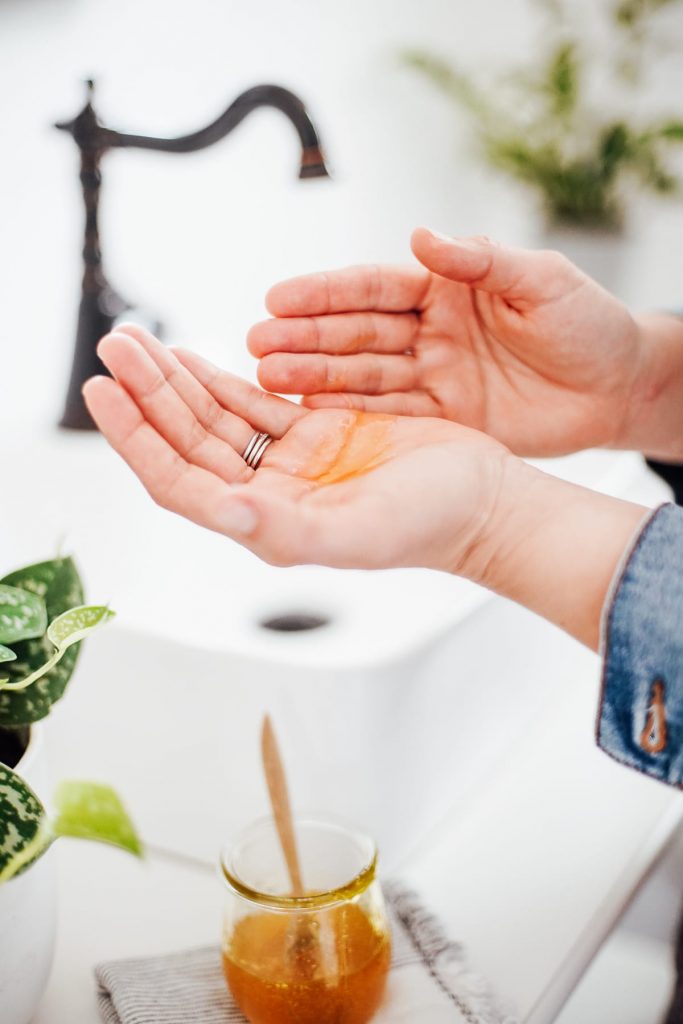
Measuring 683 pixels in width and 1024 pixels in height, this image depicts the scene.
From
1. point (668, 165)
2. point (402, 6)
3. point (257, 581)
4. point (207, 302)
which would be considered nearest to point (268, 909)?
point (257, 581)

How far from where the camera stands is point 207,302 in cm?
102

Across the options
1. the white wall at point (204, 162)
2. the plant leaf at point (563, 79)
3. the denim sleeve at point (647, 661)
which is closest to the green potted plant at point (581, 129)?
the plant leaf at point (563, 79)

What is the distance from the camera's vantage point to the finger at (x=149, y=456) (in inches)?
17.6

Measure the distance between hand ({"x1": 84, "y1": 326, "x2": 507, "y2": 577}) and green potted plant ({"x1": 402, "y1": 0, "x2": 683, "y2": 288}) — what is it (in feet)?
3.45

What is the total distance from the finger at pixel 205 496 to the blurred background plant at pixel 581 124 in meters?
1.14

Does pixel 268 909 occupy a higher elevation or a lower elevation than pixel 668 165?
lower

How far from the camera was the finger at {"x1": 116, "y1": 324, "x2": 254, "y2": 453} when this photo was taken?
0.48 m

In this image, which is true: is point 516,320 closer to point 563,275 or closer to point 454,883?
point 563,275

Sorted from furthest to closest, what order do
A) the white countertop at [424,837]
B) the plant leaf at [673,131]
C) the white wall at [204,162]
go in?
the plant leaf at [673,131]
the white wall at [204,162]
the white countertop at [424,837]

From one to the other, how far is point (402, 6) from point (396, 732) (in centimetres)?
101

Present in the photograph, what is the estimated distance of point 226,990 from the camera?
473 millimetres

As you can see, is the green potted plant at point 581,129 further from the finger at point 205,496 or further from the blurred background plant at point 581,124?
the finger at point 205,496

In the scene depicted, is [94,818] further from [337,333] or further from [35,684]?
[337,333]

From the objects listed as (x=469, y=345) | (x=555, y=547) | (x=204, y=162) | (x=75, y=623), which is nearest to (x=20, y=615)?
(x=75, y=623)
